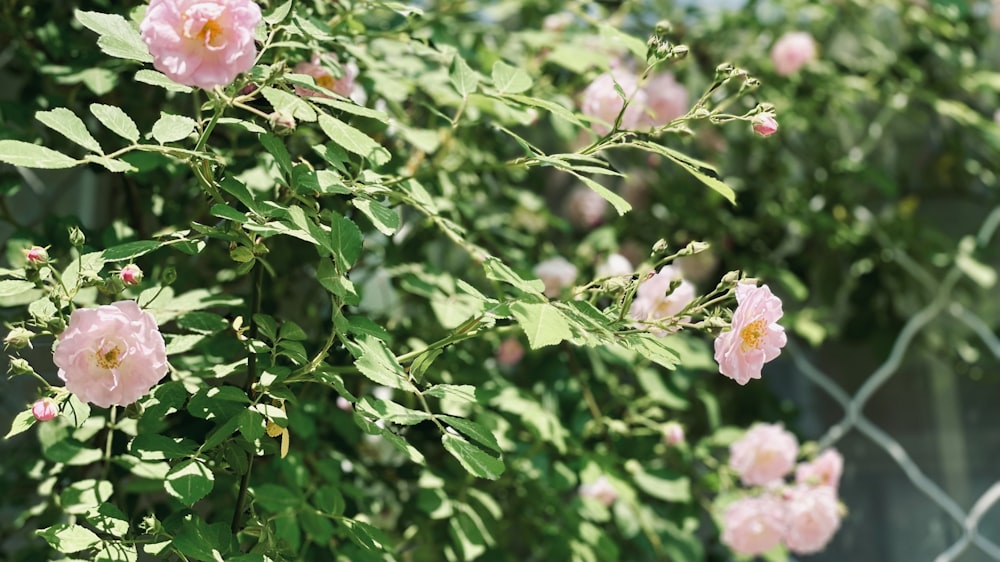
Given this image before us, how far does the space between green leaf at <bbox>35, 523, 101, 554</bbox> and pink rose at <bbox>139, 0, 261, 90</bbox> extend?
0.92 feet

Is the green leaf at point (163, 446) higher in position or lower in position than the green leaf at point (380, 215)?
lower

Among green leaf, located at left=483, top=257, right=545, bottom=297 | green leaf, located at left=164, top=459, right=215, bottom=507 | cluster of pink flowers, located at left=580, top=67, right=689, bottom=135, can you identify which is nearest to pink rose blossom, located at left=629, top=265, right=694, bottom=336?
cluster of pink flowers, located at left=580, top=67, right=689, bottom=135

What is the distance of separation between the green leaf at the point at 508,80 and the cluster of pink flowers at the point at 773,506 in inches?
22.8

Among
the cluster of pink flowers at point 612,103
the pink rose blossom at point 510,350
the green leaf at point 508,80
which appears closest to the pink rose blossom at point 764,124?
the green leaf at point 508,80

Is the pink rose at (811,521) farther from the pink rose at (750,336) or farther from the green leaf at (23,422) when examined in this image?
the green leaf at (23,422)

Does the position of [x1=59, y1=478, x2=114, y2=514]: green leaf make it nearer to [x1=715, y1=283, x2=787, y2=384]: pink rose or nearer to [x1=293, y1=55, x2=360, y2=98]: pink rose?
[x1=293, y1=55, x2=360, y2=98]: pink rose

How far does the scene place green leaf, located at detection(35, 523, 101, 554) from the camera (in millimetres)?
607

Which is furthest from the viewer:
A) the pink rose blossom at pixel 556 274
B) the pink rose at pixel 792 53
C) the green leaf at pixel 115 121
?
the pink rose at pixel 792 53

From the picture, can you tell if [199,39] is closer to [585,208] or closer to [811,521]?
[811,521]

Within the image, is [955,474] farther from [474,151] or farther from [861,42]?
[474,151]

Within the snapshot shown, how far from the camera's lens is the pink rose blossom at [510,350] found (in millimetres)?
1233

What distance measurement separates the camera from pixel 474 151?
116 cm

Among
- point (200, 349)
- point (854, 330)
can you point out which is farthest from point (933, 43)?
point (200, 349)

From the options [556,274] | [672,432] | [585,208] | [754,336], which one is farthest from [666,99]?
[754,336]
